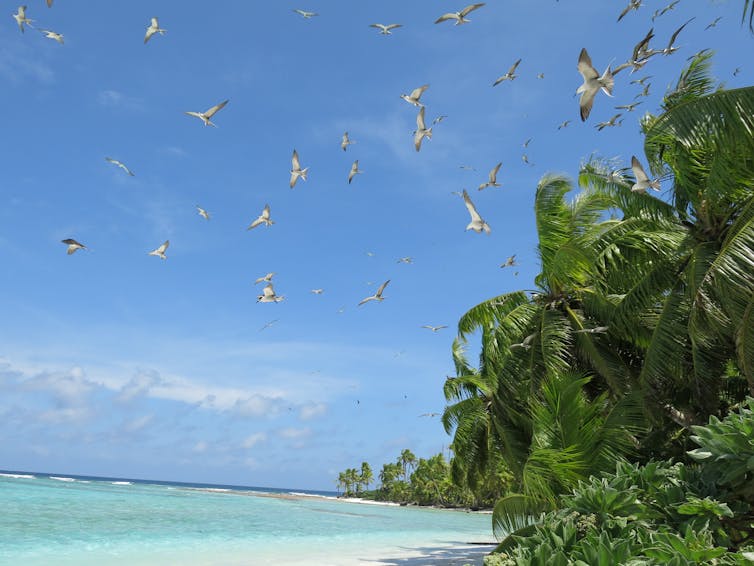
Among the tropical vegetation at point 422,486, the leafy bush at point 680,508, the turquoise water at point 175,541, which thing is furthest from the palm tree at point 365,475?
the leafy bush at point 680,508

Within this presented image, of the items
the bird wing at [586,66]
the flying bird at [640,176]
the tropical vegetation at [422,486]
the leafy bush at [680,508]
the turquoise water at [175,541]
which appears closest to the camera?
the leafy bush at [680,508]

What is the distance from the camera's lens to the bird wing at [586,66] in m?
8.41

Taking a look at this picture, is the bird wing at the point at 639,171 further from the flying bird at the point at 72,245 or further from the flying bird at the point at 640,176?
the flying bird at the point at 72,245

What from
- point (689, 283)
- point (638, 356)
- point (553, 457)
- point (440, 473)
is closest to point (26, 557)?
point (553, 457)

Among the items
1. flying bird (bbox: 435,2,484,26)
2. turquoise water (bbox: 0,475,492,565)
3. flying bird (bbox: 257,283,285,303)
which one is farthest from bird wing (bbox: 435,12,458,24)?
turquoise water (bbox: 0,475,492,565)

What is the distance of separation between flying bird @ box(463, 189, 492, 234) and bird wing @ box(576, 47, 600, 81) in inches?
142

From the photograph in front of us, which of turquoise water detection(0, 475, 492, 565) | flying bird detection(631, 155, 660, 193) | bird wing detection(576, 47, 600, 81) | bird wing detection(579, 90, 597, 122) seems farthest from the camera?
turquoise water detection(0, 475, 492, 565)

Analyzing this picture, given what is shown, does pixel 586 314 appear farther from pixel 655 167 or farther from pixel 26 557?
pixel 26 557

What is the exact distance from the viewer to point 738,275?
8164mm

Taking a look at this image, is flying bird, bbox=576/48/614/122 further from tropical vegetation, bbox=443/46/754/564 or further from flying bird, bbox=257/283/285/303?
flying bird, bbox=257/283/285/303

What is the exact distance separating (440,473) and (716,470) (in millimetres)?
89078

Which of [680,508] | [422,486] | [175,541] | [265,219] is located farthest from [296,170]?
[422,486]

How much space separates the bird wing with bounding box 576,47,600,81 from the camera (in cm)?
841

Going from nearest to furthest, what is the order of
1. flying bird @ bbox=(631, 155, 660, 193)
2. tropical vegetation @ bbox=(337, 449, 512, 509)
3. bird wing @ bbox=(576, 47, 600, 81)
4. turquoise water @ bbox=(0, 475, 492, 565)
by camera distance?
1. bird wing @ bbox=(576, 47, 600, 81)
2. flying bird @ bbox=(631, 155, 660, 193)
3. turquoise water @ bbox=(0, 475, 492, 565)
4. tropical vegetation @ bbox=(337, 449, 512, 509)
